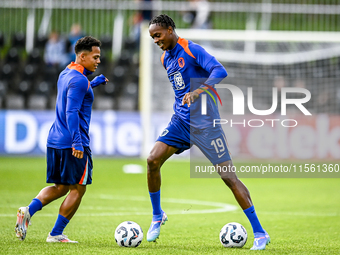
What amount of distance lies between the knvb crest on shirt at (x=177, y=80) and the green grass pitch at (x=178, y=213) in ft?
5.92

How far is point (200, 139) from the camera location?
6.40 m

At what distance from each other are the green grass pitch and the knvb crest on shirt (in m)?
1.80

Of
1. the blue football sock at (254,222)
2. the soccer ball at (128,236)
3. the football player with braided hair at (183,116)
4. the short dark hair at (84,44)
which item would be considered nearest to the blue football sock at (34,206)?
the soccer ball at (128,236)

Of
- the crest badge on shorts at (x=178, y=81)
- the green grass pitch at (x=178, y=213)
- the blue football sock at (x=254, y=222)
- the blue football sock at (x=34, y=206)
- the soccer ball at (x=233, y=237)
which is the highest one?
the crest badge on shorts at (x=178, y=81)

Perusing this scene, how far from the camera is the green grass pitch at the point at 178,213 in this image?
19.3 feet

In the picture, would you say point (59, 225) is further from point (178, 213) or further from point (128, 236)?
point (178, 213)

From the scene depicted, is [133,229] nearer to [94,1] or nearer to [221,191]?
[221,191]

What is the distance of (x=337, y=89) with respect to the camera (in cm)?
1534

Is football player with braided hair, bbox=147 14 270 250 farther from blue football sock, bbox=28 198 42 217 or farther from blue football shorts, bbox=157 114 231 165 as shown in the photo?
blue football sock, bbox=28 198 42 217

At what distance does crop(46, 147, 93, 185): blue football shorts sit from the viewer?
601cm

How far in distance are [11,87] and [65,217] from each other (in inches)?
559

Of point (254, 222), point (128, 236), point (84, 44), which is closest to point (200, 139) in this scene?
point (254, 222)

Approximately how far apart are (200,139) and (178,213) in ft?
8.79

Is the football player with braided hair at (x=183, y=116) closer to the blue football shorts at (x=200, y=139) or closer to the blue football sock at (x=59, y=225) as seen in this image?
the blue football shorts at (x=200, y=139)
